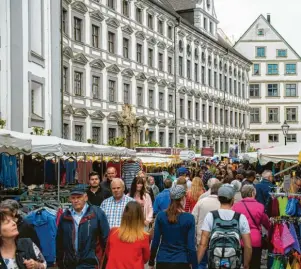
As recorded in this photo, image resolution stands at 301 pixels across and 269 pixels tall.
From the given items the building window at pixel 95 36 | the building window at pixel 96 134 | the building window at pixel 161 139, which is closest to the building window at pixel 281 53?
the building window at pixel 161 139

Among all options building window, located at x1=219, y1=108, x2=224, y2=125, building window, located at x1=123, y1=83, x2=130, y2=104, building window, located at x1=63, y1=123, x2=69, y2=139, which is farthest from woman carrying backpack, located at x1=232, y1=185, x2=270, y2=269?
building window, located at x1=219, y1=108, x2=224, y2=125

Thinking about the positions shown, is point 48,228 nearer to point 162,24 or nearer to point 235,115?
point 162,24

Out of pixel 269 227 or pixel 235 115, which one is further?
pixel 235 115

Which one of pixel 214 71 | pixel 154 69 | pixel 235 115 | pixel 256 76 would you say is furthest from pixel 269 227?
pixel 256 76

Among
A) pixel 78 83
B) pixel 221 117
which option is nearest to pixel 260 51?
pixel 221 117

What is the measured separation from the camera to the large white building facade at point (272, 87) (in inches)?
3059

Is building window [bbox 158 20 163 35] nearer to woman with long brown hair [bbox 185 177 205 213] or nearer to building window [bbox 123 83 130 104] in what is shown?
building window [bbox 123 83 130 104]

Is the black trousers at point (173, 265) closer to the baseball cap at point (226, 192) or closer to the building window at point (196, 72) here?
the baseball cap at point (226, 192)

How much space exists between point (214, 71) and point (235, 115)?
970cm

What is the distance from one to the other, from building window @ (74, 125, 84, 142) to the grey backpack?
27978mm

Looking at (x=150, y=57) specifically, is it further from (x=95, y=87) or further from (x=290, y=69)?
(x=290, y=69)

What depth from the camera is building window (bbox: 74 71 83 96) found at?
35.1m

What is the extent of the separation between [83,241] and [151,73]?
3952cm

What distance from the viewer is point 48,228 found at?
1102 cm
